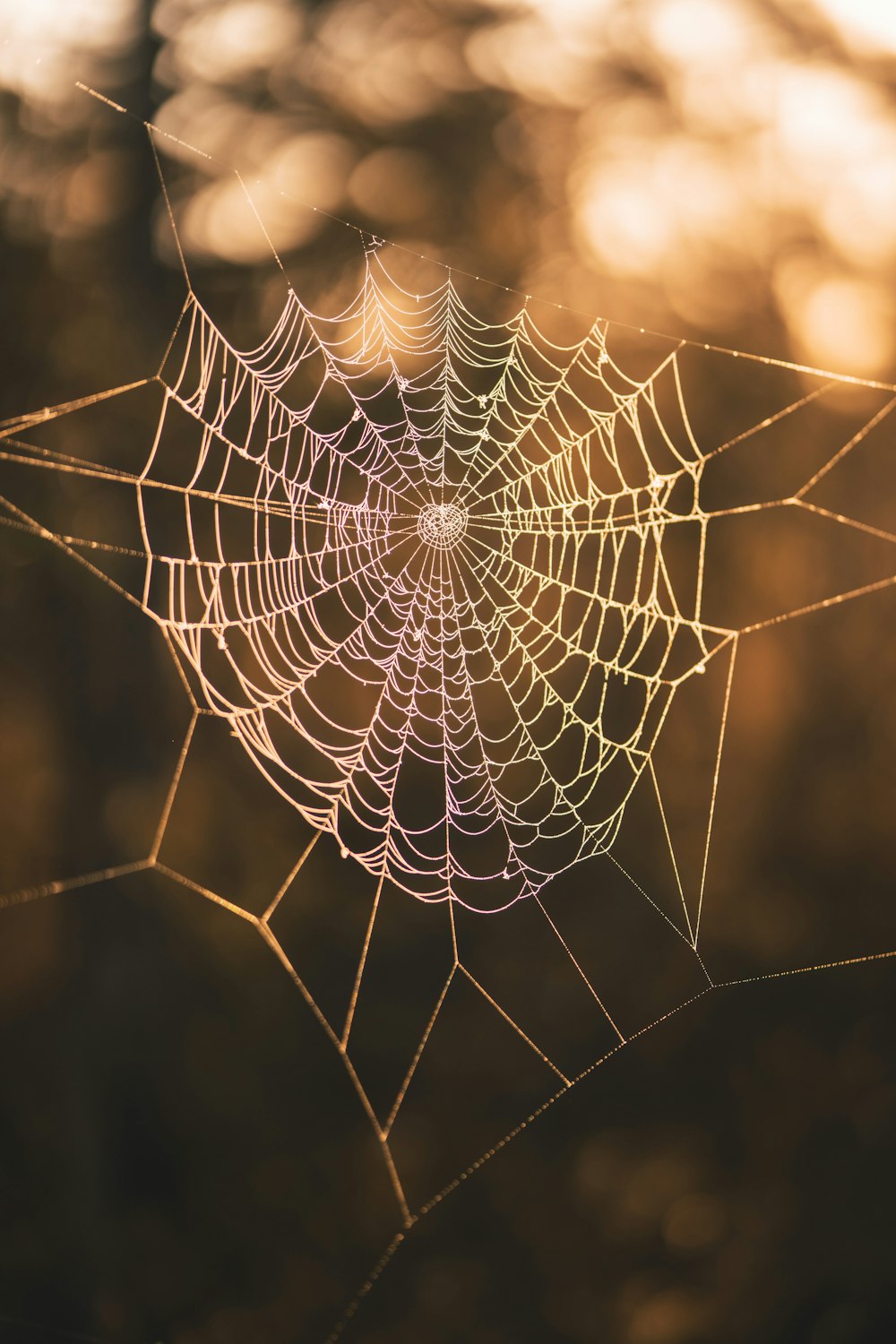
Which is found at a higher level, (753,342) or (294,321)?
(294,321)

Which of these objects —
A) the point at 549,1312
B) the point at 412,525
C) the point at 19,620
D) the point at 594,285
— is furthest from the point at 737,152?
the point at 549,1312

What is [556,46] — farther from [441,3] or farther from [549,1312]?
[549,1312]

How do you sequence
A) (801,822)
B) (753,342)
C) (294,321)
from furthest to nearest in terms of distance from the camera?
1. (801,822)
2. (753,342)
3. (294,321)

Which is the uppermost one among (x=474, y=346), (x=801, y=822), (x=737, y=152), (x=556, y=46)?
(x=556, y=46)

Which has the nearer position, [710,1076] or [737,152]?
[737,152]

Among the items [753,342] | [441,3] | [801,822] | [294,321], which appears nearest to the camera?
[294,321]

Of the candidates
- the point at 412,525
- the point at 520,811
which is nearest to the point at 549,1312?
the point at 520,811
